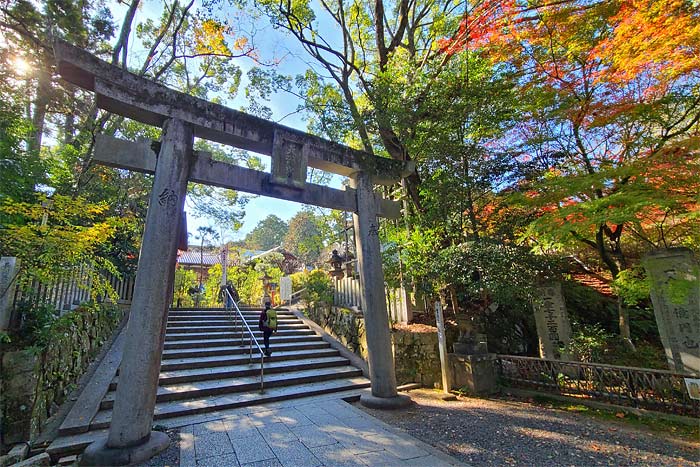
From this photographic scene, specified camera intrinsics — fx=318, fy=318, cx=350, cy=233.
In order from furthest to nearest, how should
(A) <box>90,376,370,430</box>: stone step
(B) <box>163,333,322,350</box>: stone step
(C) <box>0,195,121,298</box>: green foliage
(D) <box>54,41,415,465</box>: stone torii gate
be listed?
(B) <box>163,333,322,350</box>: stone step
(A) <box>90,376,370,430</box>: stone step
(C) <box>0,195,121,298</box>: green foliage
(D) <box>54,41,415,465</box>: stone torii gate

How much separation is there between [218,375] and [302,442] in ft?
10.9

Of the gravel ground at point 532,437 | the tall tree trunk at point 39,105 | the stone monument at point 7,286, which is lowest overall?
the gravel ground at point 532,437

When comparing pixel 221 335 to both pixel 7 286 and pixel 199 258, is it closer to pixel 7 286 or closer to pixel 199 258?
pixel 7 286

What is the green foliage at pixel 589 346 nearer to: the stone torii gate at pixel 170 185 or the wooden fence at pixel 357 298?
the wooden fence at pixel 357 298

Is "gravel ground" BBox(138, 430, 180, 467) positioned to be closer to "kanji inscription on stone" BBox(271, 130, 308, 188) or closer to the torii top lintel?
"kanji inscription on stone" BBox(271, 130, 308, 188)

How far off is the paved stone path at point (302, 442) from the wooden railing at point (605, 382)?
3.72m

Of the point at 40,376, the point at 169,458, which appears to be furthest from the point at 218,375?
the point at 169,458

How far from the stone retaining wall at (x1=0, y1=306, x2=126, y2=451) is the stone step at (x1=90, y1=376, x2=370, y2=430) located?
71cm

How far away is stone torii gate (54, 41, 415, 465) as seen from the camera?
378 cm

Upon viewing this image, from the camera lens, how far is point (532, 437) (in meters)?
4.28

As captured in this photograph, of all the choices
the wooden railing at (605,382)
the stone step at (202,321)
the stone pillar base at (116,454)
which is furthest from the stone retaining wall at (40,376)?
the wooden railing at (605,382)

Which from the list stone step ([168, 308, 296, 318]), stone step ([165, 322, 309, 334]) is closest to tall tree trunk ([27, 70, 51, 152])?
stone step ([168, 308, 296, 318])

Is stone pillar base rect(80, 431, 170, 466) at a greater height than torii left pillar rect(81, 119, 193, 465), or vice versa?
torii left pillar rect(81, 119, 193, 465)

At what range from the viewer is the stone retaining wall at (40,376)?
3.96 meters
